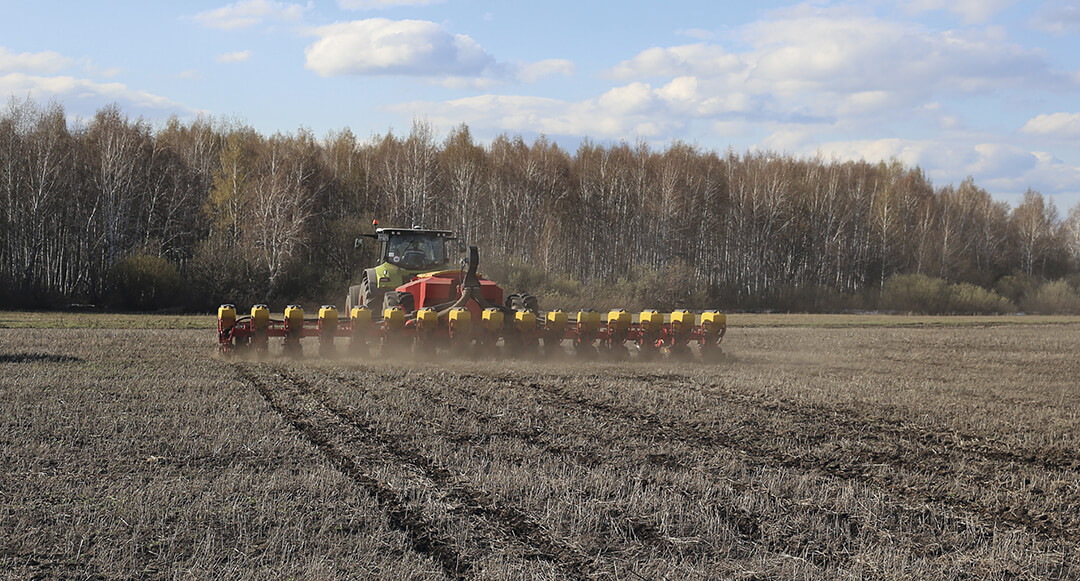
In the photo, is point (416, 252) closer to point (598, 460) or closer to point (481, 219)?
point (598, 460)

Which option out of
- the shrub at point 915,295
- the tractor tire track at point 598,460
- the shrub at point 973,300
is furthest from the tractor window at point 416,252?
the shrub at point 973,300

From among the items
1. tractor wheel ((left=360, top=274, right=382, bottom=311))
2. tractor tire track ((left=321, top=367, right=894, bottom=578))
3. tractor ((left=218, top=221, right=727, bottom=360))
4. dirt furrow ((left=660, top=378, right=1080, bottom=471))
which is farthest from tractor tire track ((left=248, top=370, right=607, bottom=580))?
tractor wheel ((left=360, top=274, right=382, bottom=311))

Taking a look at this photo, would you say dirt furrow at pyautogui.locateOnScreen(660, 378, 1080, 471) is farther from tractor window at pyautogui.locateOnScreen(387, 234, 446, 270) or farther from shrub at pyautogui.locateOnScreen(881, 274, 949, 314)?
shrub at pyautogui.locateOnScreen(881, 274, 949, 314)

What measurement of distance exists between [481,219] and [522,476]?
4227 cm

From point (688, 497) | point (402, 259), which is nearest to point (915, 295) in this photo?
point (402, 259)

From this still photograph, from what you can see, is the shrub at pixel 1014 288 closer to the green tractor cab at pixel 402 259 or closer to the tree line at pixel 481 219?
the tree line at pixel 481 219

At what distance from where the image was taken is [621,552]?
4953mm

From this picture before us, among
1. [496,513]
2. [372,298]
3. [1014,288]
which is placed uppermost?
[1014,288]

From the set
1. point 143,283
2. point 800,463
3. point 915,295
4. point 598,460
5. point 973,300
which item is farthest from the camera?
point 973,300

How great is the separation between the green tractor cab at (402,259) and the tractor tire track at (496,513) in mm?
8078

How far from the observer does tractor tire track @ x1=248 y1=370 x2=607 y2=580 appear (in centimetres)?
472

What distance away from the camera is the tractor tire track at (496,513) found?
4.72 meters

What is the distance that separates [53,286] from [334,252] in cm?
1170

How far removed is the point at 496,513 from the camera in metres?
5.58
